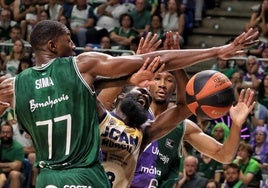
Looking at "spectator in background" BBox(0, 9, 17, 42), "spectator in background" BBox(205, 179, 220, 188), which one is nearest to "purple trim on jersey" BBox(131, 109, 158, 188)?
"spectator in background" BBox(205, 179, 220, 188)

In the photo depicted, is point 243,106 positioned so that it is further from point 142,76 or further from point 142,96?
point 142,76

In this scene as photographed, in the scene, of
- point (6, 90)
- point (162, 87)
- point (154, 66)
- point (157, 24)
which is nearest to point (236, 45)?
point (154, 66)

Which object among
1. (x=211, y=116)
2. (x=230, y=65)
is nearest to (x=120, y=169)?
(x=211, y=116)

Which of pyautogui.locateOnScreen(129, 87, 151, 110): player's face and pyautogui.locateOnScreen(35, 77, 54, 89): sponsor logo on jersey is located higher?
pyautogui.locateOnScreen(35, 77, 54, 89): sponsor logo on jersey

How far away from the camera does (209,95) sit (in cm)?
595

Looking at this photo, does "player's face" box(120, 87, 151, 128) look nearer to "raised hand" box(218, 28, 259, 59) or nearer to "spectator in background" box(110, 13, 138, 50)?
"raised hand" box(218, 28, 259, 59)

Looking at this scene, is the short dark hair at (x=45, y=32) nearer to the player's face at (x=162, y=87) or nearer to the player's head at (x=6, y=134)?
the player's face at (x=162, y=87)

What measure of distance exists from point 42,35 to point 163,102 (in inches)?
78.3

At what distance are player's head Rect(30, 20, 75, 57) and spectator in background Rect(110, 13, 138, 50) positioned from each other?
9.36 metres

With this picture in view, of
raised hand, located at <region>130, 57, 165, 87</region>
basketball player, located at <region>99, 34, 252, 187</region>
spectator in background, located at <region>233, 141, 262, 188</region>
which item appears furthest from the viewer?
spectator in background, located at <region>233, 141, 262, 188</region>

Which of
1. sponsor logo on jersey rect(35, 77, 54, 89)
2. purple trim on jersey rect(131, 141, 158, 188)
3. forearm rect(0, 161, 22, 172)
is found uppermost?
sponsor logo on jersey rect(35, 77, 54, 89)

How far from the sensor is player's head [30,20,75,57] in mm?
5328

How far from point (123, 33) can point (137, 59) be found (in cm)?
982

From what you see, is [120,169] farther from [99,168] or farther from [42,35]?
[42,35]
